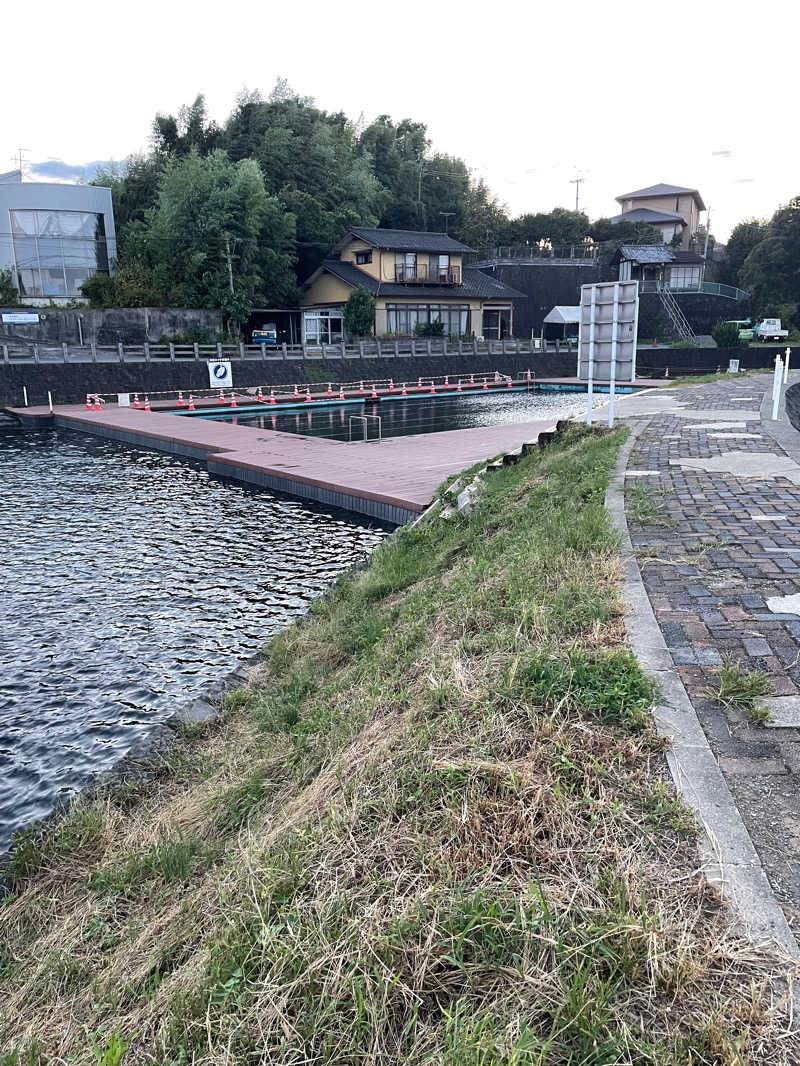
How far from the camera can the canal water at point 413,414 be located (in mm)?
22533

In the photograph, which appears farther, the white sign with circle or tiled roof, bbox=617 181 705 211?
tiled roof, bbox=617 181 705 211

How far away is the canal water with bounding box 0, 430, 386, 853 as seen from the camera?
5902 millimetres

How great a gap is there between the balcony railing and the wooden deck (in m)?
25.3

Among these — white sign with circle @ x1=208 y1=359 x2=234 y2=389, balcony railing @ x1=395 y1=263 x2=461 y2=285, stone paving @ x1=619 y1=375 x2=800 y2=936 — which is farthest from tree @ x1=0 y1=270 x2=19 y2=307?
stone paving @ x1=619 y1=375 x2=800 y2=936

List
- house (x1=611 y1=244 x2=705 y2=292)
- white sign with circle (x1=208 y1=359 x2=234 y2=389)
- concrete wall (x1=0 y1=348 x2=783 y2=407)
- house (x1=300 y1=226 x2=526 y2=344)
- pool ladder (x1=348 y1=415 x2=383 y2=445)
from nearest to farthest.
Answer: pool ladder (x1=348 y1=415 x2=383 y2=445)
concrete wall (x1=0 y1=348 x2=783 y2=407)
white sign with circle (x1=208 y1=359 x2=234 y2=389)
house (x1=300 y1=226 x2=526 y2=344)
house (x1=611 y1=244 x2=705 y2=292)

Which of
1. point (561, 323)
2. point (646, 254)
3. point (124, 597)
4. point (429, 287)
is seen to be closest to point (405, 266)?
point (429, 287)

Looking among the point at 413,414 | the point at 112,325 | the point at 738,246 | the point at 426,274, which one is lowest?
the point at 413,414

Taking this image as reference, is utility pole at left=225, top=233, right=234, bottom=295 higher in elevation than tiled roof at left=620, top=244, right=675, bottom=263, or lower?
lower

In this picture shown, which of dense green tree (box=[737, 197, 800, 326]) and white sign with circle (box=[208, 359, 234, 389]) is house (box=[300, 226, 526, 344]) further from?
dense green tree (box=[737, 197, 800, 326])

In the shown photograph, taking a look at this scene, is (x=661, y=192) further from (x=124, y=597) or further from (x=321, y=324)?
(x=124, y=597)

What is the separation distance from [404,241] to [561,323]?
13015 millimetres

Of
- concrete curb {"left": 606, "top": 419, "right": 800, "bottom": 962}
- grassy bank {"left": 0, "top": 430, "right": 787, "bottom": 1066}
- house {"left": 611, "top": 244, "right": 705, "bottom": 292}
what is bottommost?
grassy bank {"left": 0, "top": 430, "right": 787, "bottom": 1066}

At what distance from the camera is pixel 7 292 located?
35.1 meters

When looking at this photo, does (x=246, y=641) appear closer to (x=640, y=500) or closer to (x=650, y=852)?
(x=640, y=500)
